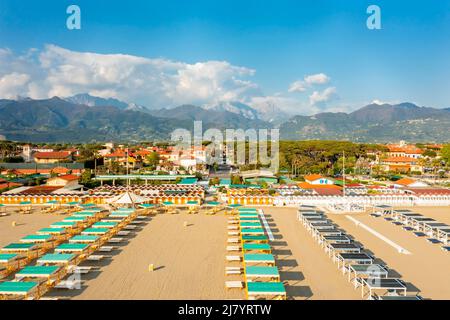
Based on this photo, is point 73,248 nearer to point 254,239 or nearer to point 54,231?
point 54,231

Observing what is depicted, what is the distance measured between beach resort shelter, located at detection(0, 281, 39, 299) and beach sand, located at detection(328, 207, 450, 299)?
8.47 meters

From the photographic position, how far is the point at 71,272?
9539mm

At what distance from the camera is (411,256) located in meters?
11.2

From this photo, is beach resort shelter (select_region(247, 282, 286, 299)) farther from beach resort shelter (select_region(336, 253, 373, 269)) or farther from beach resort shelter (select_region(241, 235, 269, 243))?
beach resort shelter (select_region(241, 235, 269, 243))

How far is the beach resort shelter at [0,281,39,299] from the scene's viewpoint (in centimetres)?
787

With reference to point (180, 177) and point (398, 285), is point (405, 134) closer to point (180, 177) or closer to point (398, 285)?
point (180, 177)

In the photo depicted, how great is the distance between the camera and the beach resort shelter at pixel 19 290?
787 cm

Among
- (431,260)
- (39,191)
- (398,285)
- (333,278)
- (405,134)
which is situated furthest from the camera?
(405,134)

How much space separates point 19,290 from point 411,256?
34.4 feet

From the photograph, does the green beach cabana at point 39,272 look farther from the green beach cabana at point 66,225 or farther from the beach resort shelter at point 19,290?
the green beach cabana at point 66,225

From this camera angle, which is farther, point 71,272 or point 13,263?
point 13,263

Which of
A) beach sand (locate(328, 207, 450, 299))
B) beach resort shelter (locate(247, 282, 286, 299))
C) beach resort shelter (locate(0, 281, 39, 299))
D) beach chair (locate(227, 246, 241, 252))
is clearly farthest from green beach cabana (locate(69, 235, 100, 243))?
beach sand (locate(328, 207, 450, 299))
